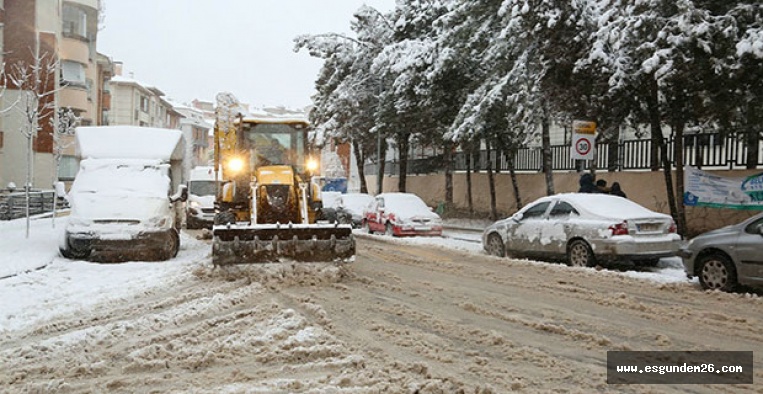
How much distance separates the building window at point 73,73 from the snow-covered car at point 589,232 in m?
34.0

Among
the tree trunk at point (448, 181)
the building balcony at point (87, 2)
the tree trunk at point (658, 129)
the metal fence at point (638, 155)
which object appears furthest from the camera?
the building balcony at point (87, 2)

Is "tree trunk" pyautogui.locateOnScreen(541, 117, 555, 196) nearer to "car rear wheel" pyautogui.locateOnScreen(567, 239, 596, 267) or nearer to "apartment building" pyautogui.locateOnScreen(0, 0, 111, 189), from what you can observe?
"car rear wheel" pyautogui.locateOnScreen(567, 239, 596, 267)

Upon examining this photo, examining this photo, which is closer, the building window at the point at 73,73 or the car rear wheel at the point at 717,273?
the car rear wheel at the point at 717,273

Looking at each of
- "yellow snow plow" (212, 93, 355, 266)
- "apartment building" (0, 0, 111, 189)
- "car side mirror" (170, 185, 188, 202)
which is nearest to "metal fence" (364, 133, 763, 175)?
"yellow snow plow" (212, 93, 355, 266)

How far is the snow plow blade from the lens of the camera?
11320 mm

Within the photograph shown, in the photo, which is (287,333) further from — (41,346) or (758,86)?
(758,86)

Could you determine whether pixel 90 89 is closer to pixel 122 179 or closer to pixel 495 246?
pixel 122 179

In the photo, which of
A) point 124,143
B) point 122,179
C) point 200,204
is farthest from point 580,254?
point 200,204

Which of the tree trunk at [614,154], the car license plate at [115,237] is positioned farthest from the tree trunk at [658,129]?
the car license plate at [115,237]

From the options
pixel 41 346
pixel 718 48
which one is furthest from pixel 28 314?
pixel 718 48

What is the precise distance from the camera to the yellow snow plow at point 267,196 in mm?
11375

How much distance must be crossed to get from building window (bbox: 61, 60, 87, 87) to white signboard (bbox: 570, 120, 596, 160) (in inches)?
1309

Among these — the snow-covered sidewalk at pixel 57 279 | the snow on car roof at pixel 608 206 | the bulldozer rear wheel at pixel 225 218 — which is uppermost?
the snow on car roof at pixel 608 206

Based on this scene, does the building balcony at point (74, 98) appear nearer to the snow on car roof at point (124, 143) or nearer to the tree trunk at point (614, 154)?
the snow on car roof at point (124, 143)
